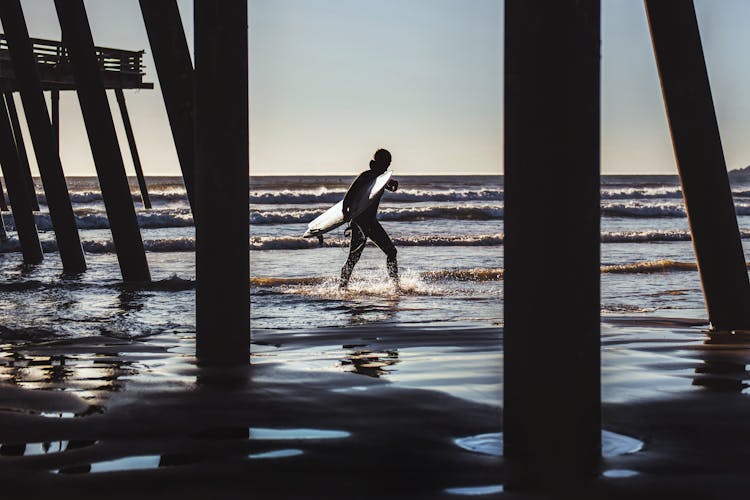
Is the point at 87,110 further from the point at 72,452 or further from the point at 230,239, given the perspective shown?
the point at 72,452

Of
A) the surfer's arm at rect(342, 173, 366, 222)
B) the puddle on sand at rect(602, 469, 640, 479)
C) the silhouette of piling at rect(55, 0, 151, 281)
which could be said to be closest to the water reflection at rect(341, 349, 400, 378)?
the puddle on sand at rect(602, 469, 640, 479)

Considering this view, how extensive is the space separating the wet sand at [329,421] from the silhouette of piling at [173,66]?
3.63 feet

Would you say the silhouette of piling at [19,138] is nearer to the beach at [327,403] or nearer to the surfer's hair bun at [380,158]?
the surfer's hair bun at [380,158]

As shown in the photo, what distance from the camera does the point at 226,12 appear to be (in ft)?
13.5

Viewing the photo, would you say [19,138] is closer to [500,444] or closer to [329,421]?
[329,421]

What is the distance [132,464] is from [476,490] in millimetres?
941

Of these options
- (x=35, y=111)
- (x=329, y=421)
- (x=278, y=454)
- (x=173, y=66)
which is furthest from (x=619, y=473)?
(x=35, y=111)

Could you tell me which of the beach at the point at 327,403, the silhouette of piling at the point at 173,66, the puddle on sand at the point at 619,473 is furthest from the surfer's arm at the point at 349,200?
the puddle on sand at the point at 619,473

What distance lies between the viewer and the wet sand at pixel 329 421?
2.69 m

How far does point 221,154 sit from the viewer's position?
165 inches

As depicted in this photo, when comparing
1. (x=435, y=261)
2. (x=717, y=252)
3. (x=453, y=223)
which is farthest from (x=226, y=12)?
(x=453, y=223)

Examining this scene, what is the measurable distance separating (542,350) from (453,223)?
2571cm

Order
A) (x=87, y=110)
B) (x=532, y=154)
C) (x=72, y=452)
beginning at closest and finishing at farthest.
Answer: (x=532, y=154) → (x=72, y=452) → (x=87, y=110)

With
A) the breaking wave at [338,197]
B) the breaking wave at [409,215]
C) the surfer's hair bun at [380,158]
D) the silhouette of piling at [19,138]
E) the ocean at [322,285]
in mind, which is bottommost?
the ocean at [322,285]
